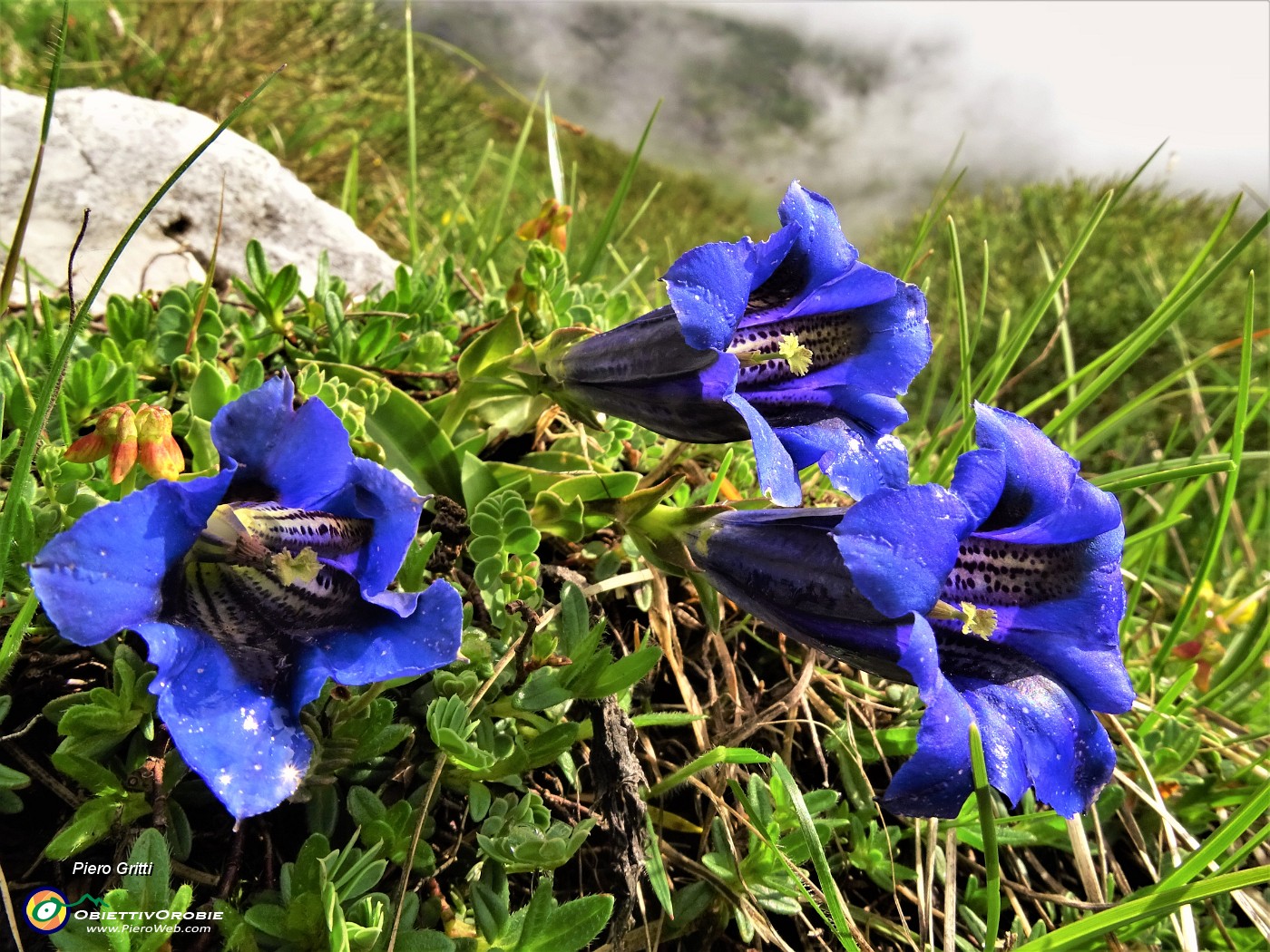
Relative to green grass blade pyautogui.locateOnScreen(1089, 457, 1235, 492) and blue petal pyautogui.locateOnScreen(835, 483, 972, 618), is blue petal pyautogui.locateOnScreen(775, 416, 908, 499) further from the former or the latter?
green grass blade pyautogui.locateOnScreen(1089, 457, 1235, 492)

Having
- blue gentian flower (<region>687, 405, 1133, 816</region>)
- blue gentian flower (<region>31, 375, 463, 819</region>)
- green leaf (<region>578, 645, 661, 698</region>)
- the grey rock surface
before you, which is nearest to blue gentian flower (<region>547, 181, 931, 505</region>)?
blue gentian flower (<region>687, 405, 1133, 816</region>)

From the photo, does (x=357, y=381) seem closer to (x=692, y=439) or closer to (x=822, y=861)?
(x=692, y=439)

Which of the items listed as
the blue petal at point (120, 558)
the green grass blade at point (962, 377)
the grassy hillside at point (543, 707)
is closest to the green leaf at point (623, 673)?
the grassy hillside at point (543, 707)

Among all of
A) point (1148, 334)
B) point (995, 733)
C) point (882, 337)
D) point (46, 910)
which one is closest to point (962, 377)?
point (1148, 334)

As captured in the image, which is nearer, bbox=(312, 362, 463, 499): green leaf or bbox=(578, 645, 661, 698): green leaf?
bbox=(578, 645, 661, 698): green leaf

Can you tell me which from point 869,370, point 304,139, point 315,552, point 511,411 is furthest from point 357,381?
point 304,139
